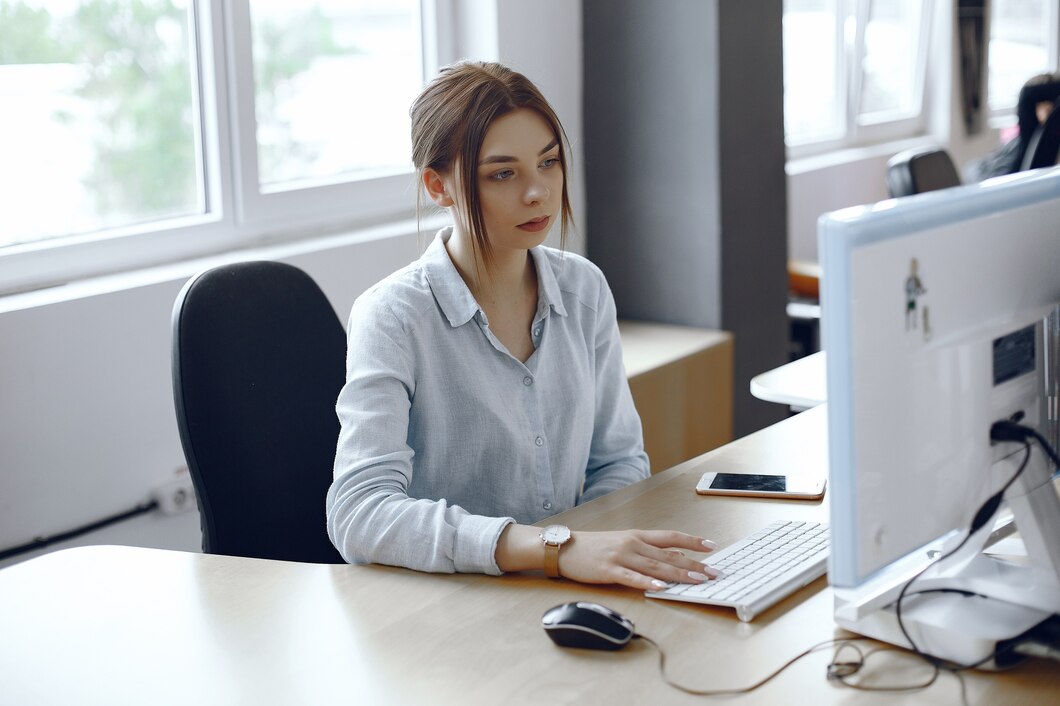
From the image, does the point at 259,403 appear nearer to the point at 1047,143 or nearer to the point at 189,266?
the point at 189,266

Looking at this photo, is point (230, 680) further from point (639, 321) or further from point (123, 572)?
point (639, 321)

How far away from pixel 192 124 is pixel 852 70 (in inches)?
131

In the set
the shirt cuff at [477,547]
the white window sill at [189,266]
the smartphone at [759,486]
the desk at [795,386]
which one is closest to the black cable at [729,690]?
the shirt cuff at [477,547]

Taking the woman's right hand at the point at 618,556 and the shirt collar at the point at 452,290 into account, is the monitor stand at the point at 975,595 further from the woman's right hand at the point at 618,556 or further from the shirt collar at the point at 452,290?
the shirt collar at the point at 452,290

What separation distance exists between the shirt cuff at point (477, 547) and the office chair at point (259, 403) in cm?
43

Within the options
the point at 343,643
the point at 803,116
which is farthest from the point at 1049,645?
the point at 803,116

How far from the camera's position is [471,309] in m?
1.66

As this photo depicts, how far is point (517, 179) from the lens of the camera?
164 centimetres

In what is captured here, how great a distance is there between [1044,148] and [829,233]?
8.54 ft

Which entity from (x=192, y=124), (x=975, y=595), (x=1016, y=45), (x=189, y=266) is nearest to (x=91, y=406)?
(x=189, y=266)


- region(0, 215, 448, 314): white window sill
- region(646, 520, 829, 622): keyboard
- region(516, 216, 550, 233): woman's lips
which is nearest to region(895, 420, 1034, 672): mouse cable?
region(646, 520, 829, 622): keyboard

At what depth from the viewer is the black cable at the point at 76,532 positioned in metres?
2.23

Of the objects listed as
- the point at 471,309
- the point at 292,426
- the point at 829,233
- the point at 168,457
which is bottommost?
the point at 168,457

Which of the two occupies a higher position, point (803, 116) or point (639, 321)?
point (803, 116)
